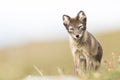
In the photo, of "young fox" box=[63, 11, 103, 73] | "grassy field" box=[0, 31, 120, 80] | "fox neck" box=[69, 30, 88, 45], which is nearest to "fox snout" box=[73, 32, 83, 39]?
"young fox" box=[63, 11, 103, 73]

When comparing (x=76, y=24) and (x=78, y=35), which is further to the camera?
(x=78, y=35)

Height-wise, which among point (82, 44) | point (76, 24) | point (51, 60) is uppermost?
point (76, 24)

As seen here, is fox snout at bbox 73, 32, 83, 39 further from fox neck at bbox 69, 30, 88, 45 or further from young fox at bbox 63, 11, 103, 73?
fox neck at bbox 69, 30, 88, 45

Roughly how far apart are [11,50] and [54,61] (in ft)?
28.6

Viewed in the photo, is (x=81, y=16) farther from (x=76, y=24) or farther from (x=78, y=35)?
(x=78, y=35)

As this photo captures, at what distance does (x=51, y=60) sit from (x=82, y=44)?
10.9 meters

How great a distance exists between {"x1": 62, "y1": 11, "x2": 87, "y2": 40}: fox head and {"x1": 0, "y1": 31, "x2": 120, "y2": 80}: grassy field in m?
0.66

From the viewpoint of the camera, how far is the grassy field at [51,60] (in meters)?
8.32

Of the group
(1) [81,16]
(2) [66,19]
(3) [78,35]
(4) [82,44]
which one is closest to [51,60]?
(4) [82,44]

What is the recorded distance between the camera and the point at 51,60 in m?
23.2

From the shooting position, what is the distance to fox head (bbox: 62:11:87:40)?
1162cm

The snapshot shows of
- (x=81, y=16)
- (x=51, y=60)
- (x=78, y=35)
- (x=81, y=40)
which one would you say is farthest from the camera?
(x=51, y=60)

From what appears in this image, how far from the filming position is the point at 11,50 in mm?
31234

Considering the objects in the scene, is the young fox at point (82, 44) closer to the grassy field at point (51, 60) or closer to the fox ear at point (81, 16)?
the fox ear at point (81, 16)
